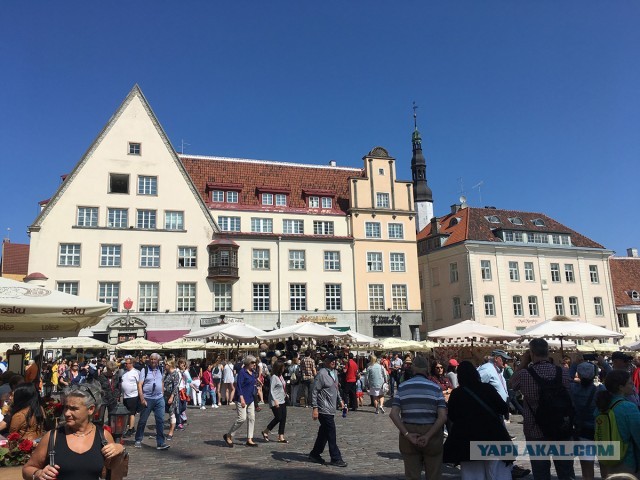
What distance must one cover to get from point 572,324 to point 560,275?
106 ft

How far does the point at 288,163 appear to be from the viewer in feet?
156

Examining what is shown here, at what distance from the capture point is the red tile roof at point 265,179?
42.9 metres

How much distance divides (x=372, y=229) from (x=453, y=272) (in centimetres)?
919

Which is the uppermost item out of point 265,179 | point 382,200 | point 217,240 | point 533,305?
point 265,179

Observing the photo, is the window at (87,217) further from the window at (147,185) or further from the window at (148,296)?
the window at (148,296)

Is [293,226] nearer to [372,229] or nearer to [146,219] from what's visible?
[372,229]

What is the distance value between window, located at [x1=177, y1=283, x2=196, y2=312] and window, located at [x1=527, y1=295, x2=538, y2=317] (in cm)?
2831

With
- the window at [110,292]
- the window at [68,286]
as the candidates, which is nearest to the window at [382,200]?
the window at [110,292]

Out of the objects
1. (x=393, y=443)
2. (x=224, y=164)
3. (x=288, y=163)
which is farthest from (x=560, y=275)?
(x=393, y=443)

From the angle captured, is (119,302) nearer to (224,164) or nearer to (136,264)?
(136,264)

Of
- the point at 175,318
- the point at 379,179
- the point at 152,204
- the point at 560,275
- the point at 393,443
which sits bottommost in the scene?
the point at 393,443

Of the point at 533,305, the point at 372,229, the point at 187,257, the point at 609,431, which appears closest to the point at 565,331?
the point at 609,431

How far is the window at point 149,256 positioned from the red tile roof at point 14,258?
2107 centimetres

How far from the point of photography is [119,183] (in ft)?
128
